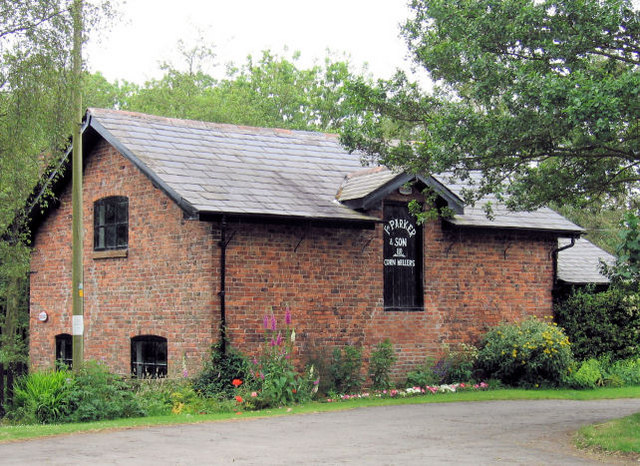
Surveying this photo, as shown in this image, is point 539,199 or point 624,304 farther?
point 624,304

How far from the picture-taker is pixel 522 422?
14.9 meters

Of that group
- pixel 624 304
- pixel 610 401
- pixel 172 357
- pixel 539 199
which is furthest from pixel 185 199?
pixel 624 304

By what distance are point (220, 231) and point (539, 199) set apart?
644 cm

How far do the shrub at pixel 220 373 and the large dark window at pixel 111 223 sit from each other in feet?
14.4

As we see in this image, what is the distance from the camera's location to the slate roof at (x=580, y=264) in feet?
76.4

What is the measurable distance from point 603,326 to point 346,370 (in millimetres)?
7169

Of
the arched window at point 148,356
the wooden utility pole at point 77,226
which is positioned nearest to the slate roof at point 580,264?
the arched window at point 148,356

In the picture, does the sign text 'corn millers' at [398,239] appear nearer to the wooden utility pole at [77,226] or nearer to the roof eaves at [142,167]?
the roof eaves at [142,167]

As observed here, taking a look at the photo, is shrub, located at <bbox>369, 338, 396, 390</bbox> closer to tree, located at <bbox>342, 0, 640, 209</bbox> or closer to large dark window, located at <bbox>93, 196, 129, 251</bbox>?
tree, located at <bbox>342, 0, 640, 209</bbox>

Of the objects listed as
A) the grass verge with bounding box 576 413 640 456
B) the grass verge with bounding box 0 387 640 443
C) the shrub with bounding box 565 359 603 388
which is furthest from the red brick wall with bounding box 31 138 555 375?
the grass verge with bounding box 576 413 640 456

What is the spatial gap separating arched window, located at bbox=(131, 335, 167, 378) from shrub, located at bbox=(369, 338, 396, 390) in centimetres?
439

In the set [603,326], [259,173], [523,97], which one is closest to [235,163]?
[259,173]

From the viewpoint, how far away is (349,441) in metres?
12.7

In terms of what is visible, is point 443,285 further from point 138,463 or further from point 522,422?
point 138,463
